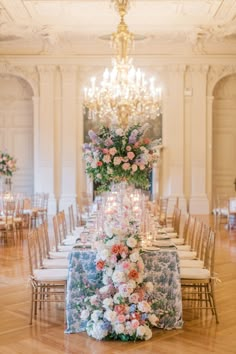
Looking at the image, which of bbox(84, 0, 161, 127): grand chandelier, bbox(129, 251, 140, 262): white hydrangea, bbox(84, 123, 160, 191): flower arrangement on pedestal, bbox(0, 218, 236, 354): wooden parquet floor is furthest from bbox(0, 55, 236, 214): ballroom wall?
bbox(129, 251, 140, 262): white hydrangea

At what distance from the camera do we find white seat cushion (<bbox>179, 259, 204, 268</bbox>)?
216 inches

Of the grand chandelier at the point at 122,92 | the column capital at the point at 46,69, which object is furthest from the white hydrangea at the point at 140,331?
the column capital at the point at 46,69

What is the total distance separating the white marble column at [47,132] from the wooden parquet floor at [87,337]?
9.17 meters

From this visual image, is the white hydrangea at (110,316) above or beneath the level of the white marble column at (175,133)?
beneath

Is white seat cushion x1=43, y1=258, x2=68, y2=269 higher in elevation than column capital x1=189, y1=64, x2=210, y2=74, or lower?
lower

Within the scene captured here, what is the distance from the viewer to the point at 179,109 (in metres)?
15.6

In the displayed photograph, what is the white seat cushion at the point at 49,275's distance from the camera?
5.14 m

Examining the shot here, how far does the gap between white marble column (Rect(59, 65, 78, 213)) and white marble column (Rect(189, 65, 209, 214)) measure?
3419 mm

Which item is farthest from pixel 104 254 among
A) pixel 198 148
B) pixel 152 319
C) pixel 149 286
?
pixel 198 148

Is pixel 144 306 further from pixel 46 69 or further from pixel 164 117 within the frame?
pixel 46 69

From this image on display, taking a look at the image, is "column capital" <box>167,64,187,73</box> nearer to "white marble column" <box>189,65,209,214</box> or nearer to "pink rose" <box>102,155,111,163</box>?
"white marble column" <box>189,65,209,214</box>

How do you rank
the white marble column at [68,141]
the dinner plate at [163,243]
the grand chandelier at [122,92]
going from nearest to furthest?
the dinner plate at [163,243], the grand chandelier at [122,92], the white marble column at [68,141]

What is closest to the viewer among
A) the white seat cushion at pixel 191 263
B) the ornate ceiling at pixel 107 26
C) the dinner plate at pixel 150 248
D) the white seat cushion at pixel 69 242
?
the dinner plate at pixel 150 248

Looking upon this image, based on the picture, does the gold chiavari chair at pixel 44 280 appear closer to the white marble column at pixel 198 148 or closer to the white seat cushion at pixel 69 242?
the white seat cushion at pixel 69 242
